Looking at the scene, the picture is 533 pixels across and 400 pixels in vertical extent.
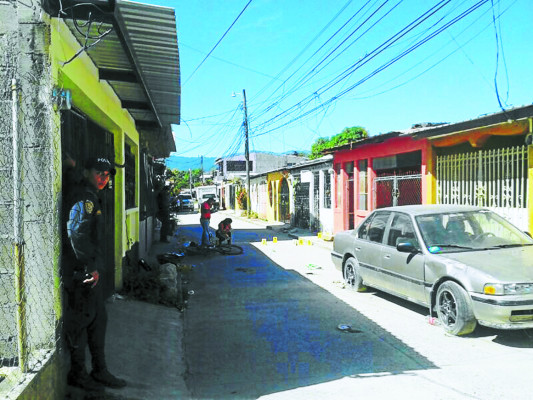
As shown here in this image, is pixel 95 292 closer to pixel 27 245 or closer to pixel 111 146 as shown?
pixel 27 245

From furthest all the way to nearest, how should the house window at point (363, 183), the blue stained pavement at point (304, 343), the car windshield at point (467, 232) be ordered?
the house window at point (363, 183) → the car windshield at point (467, 232) → the blue stained pavement at point (304, 343)

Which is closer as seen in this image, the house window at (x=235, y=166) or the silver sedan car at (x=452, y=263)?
the silver sedan car at (x=452, y=263)

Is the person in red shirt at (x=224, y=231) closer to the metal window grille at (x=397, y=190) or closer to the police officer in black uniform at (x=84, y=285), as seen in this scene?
the metal window grille at (x=397, y=190)

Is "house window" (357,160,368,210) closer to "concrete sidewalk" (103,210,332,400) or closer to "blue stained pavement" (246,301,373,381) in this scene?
"blue stained pavement" (246,301,373,381)

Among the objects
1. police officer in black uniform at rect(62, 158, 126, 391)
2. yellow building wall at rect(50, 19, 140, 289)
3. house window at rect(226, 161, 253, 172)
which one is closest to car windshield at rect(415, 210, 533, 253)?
police officer in black uniform at rect(62, 158, 126, 391)

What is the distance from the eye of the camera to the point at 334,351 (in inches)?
199

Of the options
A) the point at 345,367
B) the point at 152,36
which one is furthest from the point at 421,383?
the point at 152,36

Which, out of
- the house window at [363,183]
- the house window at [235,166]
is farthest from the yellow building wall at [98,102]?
the house window at [235,166]

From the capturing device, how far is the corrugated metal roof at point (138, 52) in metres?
3.90

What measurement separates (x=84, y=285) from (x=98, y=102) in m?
2.90

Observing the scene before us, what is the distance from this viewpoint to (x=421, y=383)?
13.6 feet

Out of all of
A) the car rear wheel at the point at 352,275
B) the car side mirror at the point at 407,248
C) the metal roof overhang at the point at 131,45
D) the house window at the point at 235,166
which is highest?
the house window at the point at 235,166

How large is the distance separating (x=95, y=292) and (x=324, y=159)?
51.8 ft

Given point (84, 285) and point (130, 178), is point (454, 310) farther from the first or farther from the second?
point (130, 178)
